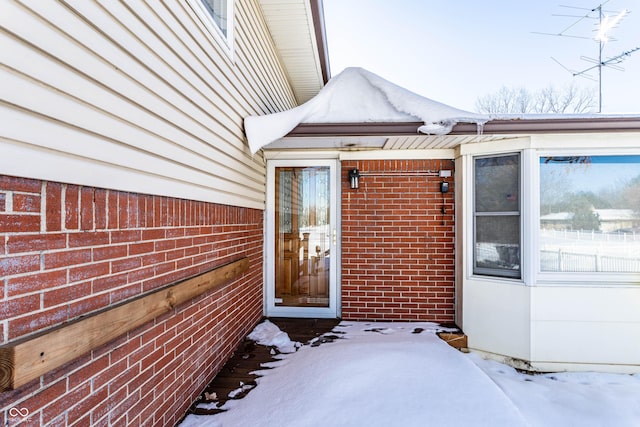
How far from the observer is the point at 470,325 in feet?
12.7

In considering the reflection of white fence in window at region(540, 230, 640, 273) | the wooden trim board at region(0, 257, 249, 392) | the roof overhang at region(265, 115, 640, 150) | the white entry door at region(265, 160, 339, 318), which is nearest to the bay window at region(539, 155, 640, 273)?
the reflection of white fence in window at region(540, 230, 640, 273)

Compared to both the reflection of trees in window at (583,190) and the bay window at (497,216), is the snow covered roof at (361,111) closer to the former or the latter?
the bay window at (497,216)

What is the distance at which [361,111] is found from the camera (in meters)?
3.33

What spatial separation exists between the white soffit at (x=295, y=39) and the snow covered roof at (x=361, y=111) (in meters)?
1.12

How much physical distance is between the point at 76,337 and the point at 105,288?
268 millimetres

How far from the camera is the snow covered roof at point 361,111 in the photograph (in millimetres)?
3172

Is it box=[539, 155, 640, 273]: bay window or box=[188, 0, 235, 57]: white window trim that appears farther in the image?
box=[539, 155, 640, 273]: bay window

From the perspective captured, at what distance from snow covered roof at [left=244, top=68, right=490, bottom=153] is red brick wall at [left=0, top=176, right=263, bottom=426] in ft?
3.42

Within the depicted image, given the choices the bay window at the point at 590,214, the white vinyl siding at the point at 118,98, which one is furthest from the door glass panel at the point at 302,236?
the bay window at the point at 590,214

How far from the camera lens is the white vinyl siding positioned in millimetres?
1088

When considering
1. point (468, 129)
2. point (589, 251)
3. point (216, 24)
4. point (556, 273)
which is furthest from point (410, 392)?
point (216, 24)

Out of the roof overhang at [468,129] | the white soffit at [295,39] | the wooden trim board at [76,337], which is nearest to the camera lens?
the wooden trim board at [76,337]

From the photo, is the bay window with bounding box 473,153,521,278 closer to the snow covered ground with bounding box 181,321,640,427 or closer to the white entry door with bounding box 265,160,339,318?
the snow covered ground with bounding box 181,321,640,427

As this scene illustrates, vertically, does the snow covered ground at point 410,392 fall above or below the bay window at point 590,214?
below
